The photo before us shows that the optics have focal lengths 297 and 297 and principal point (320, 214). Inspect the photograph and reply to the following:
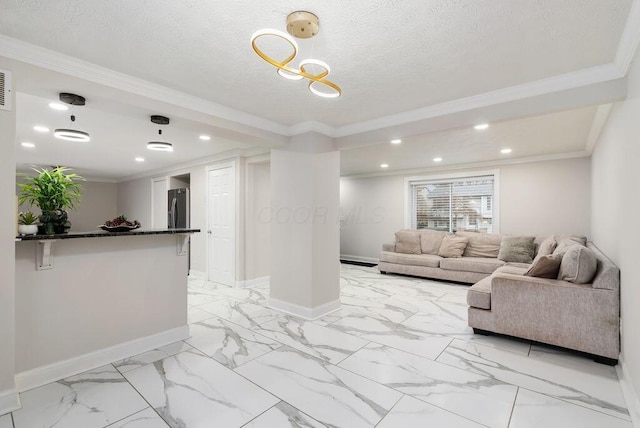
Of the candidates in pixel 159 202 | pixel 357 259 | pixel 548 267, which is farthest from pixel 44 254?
pixel 357 259

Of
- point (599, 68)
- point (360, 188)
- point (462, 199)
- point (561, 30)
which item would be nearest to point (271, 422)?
point (561, 30)

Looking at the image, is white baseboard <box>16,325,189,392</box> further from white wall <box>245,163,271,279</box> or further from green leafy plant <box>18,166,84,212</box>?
white wall <box>245,163,271,279</box>

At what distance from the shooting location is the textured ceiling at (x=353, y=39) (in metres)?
1.62

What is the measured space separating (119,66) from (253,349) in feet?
8.51

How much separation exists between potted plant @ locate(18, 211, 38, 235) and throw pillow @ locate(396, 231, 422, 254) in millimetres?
5698

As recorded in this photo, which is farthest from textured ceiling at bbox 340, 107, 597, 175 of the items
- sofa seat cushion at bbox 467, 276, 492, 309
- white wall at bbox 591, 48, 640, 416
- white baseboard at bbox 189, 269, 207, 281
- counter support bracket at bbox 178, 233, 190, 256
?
white baseboard at bbox 189, 269, 207, 281

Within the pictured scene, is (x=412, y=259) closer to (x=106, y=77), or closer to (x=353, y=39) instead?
(x=353, y=39)

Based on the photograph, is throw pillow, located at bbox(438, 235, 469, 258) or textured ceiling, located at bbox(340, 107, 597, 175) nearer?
textured ceiling, located at bbox(340, 107, 597, 175)

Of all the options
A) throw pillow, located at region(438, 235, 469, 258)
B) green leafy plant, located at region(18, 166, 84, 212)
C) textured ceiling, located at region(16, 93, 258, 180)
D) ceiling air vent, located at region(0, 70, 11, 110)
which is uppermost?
textured ceiling, located at region(16, 93, 258, 180)

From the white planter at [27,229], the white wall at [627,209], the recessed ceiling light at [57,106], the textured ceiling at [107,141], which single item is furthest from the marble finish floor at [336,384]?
the recessed ceiling light at [57,106]

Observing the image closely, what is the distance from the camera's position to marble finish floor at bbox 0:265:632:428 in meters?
1.85

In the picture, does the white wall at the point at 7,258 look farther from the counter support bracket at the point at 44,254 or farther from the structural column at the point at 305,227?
the structural column at the point at 305,227

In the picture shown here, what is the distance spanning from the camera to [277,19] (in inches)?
67.9

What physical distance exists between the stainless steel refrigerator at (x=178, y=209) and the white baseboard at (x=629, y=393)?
658 centimetres
